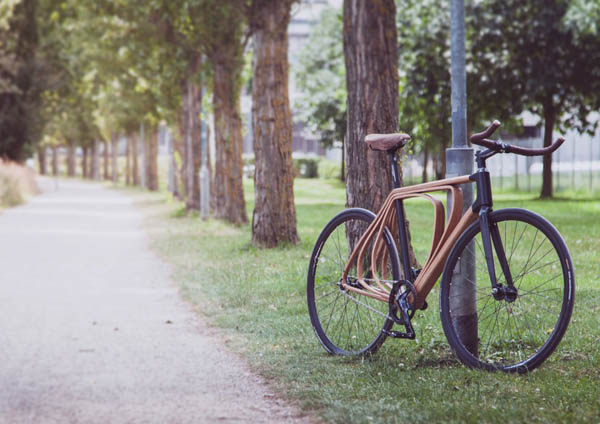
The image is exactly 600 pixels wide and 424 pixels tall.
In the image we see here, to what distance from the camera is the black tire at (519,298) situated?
14.3ft

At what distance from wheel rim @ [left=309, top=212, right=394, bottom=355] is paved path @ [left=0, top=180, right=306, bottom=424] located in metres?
0.66

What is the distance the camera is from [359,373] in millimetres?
5113

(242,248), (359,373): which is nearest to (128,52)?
(242,248)

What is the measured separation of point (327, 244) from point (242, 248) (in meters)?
7.03

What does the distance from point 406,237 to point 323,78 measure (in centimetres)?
4027

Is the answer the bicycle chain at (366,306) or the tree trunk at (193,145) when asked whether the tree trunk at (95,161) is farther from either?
the bicycle chain at (366,306)

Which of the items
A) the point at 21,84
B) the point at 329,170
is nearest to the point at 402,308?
the point at 21,84

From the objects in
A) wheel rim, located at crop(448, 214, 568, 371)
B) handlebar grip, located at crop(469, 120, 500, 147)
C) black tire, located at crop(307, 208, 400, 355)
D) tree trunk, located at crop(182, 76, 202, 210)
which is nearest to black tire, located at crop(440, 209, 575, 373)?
wheel rim, located at crop(448, 214, 568, 371)

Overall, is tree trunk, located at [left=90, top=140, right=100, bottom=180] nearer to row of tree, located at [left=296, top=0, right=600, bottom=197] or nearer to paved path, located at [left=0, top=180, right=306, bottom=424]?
row of tree, located at [left=296, top=0, right=600, bottom=197]

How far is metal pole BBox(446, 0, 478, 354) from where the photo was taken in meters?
5.00

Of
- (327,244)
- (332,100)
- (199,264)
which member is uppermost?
(332,100)

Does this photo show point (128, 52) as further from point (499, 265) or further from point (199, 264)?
point (499, 265)

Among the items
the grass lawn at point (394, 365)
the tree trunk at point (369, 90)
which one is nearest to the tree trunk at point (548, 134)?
the grass lawn at point (394, 365)

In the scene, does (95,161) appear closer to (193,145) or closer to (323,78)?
(323,78)
